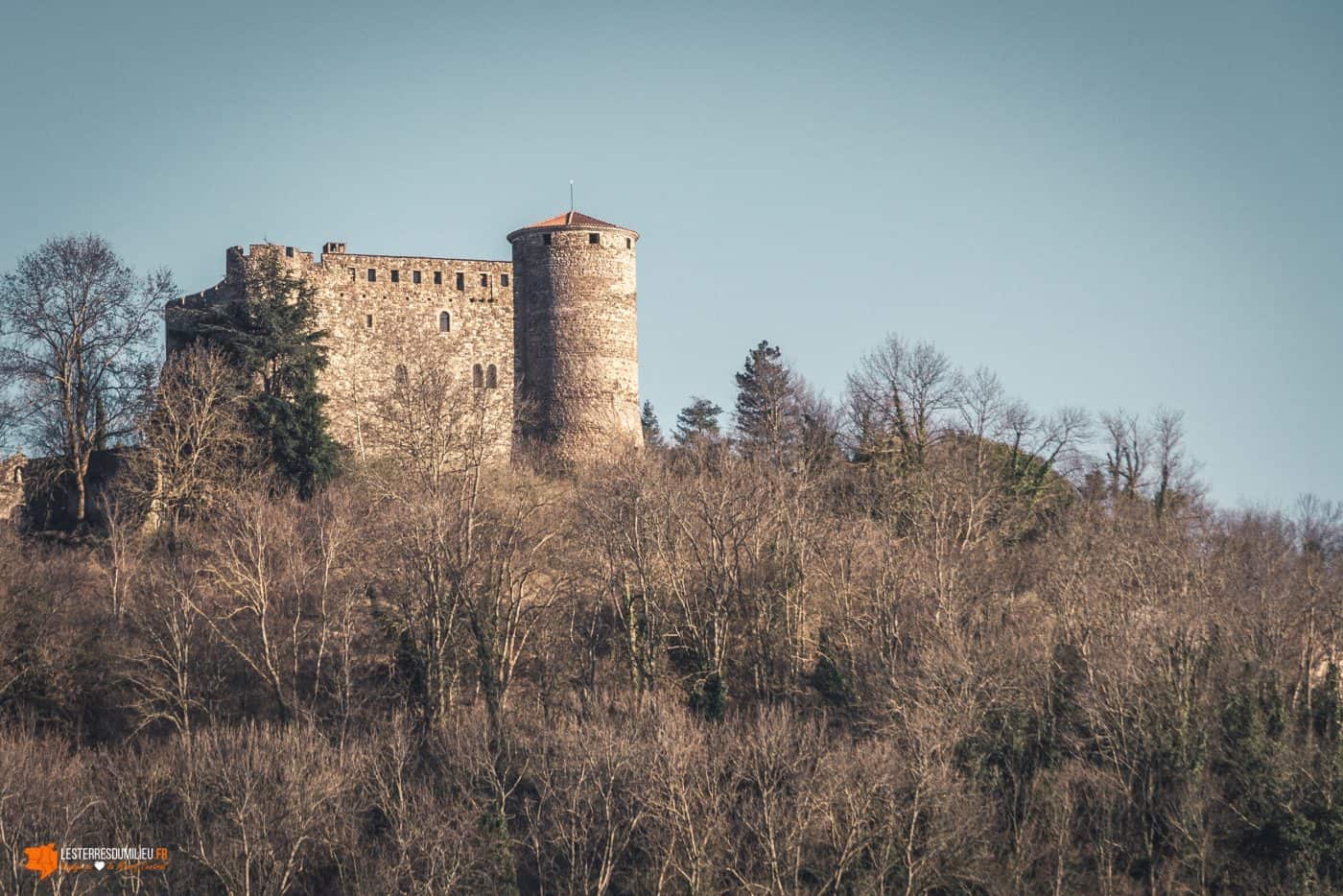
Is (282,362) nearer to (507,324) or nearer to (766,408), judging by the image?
(507,324)

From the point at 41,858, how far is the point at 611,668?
49.8ft

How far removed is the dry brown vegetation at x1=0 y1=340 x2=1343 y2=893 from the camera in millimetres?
37156

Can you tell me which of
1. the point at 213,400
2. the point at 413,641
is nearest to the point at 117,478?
the point at 213,400

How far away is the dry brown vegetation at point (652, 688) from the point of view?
37.2 m

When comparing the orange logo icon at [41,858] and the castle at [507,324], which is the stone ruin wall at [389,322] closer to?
the castle at [507,324]

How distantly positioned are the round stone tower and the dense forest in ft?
5.16

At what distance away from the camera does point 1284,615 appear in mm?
48625

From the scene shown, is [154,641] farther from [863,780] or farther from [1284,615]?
[1284,615]
